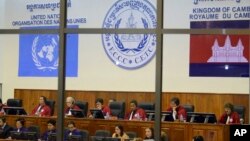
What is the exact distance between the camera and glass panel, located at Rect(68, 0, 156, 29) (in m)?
11.8

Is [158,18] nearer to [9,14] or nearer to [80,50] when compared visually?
[80,50]

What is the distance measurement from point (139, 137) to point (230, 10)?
384cm

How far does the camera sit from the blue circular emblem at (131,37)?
1177 cm

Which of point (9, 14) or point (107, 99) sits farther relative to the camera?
point (9, 14)

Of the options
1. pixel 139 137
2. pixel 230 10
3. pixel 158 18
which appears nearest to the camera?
pixel 158 18

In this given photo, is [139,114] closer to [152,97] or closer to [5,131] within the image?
[152,97]

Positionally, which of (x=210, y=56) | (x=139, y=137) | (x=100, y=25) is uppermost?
(x=100, y=25)

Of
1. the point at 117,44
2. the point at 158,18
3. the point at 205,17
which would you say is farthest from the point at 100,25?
the point at 158,18

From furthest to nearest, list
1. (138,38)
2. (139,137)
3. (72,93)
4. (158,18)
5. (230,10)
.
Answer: (72,93) < (138,38) < (230,10) < (139,137) < (158,18)

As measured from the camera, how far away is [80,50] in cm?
1266

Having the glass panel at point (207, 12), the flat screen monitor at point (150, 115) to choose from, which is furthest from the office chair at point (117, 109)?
the glass panel at point (207, 12)

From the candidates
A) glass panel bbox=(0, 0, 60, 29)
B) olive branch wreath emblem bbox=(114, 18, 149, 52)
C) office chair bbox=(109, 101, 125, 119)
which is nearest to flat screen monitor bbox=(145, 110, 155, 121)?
office chair bbox=(109, 101, 125, 119)

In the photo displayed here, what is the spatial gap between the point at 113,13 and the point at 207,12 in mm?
2207

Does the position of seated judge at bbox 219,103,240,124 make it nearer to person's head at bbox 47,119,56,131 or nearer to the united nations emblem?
person's head at bbox 47,119,56,131
